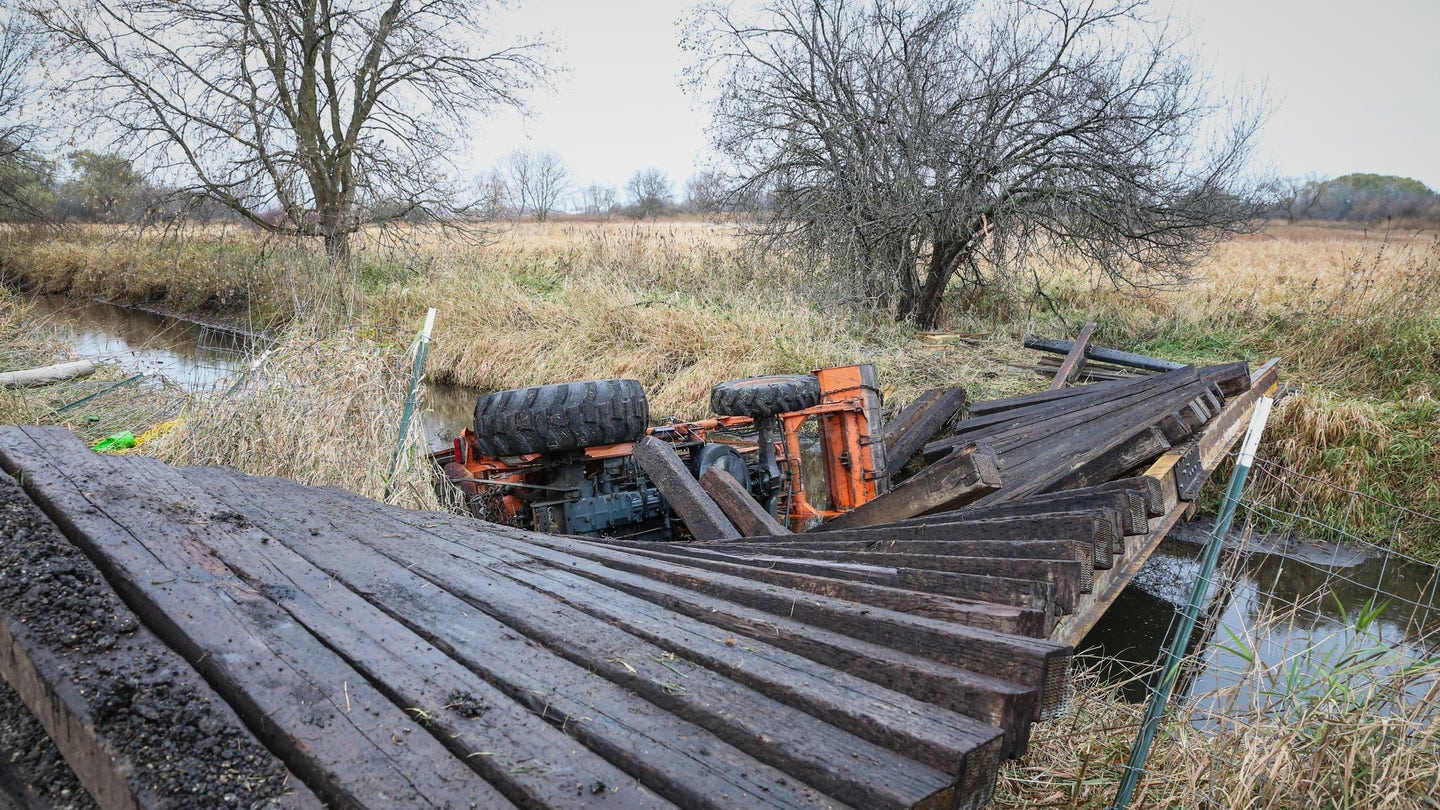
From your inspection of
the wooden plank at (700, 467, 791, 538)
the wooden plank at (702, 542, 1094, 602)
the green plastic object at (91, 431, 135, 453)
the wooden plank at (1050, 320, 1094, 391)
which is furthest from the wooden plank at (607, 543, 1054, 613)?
the wooden plank at (1050, 320, 1094, 391)

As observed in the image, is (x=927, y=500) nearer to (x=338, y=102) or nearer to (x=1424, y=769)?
(x=1424, y=769)

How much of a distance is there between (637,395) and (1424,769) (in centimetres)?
394

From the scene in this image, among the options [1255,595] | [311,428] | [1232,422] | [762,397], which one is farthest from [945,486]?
[311,428]

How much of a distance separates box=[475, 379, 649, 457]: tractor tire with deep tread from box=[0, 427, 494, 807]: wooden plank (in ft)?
7.45

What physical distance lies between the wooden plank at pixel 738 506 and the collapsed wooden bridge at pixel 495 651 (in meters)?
1.06

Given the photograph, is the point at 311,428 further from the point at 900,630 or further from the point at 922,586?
the point at 900,630

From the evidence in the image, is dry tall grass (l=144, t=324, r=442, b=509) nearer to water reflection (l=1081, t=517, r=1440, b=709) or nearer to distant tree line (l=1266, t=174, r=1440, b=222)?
water reflection (l=1081, t=517, r=1440, b=709)

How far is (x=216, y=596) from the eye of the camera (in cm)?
227

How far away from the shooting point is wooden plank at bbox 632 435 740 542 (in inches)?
176

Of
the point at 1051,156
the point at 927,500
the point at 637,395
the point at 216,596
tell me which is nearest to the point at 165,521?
the point at 216,596

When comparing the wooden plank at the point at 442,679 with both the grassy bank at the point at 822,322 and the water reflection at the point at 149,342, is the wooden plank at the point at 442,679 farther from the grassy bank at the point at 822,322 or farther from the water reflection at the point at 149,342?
the grassy bank at the point at 822,322

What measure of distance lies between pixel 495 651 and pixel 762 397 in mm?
3648

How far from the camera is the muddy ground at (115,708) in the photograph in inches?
61.8

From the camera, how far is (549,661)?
2.17m
